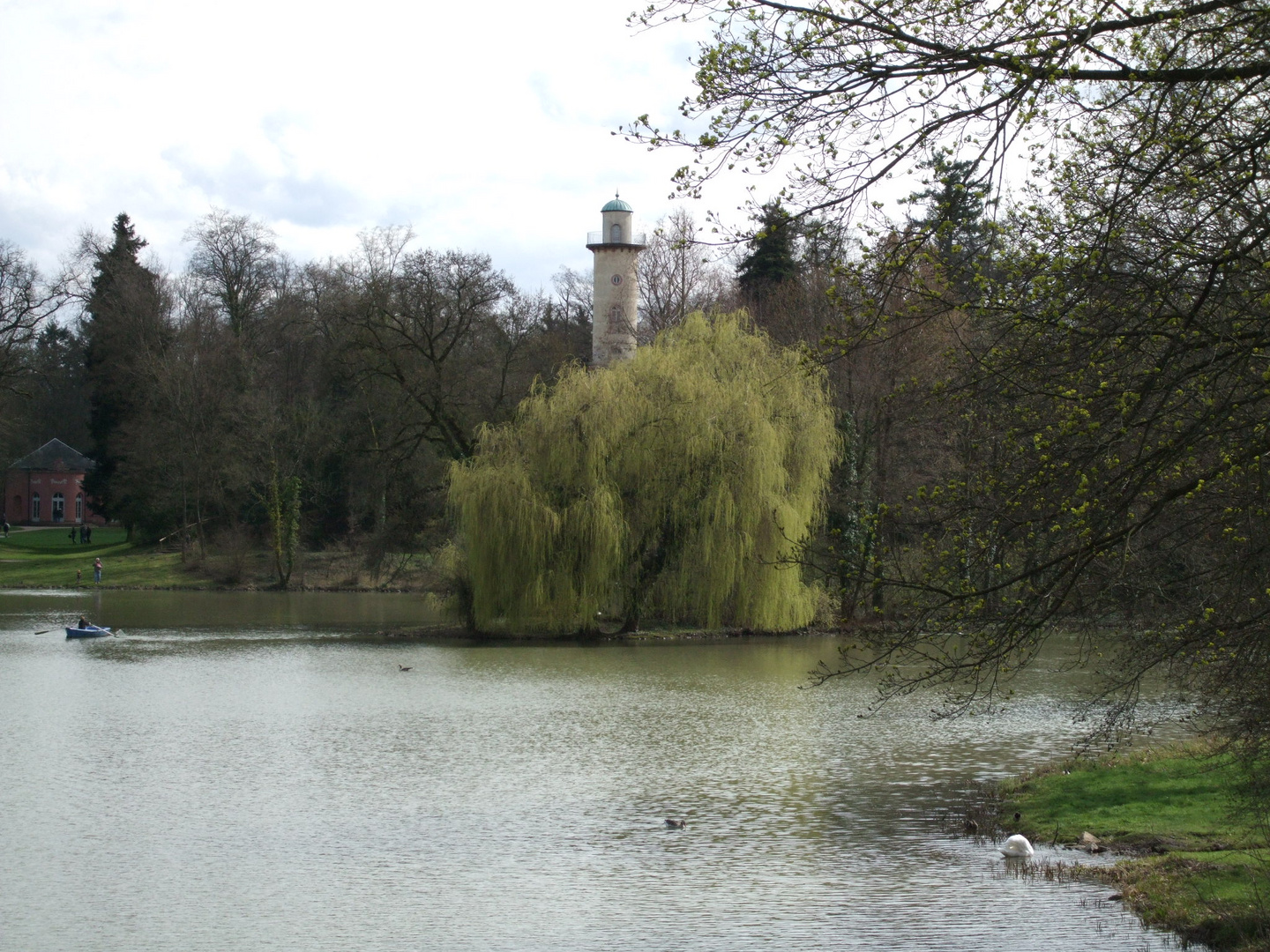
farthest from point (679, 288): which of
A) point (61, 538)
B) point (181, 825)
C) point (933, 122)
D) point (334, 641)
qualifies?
point (933, 122)

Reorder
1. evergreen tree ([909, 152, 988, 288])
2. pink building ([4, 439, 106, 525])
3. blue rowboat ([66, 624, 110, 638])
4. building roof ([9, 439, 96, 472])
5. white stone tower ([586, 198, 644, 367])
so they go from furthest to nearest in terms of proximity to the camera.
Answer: pink building ([4, 439, 106, 525]) → building roof ([9, 439, 96, 472]) → white stone tower ([586, 198, 644, 367]) → blue rowboat ([66, 624, 110, 638]) → evergreen tree ([909, 152, 988, 288])

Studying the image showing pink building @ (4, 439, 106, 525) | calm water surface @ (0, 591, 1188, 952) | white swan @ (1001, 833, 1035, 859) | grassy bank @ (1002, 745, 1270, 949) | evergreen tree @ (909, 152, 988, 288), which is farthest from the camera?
pink building @ (4, 439, 106, 525)

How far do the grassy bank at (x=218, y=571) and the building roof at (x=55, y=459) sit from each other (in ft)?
67.1

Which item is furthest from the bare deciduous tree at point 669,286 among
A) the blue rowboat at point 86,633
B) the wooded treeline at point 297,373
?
the blue rowboat at point 86,633

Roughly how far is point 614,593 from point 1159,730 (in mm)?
14501

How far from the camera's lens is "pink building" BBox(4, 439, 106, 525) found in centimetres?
7225

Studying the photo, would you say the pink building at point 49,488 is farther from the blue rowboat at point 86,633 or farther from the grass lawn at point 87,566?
the blue rowboat at point 86,633

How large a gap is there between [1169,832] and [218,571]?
41248mm

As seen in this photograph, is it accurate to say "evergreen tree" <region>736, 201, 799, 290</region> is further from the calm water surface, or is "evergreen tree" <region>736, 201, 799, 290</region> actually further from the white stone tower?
the calm water surface

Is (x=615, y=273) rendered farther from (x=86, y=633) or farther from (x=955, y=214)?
(x=955, y=214)

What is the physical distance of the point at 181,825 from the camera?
12.0 metres

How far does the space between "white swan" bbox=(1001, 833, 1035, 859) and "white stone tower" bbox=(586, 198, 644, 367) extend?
131ft

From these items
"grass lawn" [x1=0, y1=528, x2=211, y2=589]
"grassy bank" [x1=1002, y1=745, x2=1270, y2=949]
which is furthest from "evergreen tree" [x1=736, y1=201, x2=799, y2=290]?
"grassy bank" [x1=1002, y1=745, x2=1270, y2=949]

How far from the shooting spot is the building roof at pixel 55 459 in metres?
71.9
